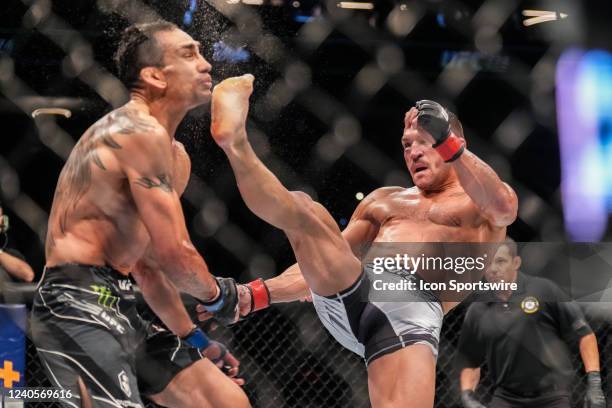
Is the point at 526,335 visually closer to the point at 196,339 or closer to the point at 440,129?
the point at 440,129

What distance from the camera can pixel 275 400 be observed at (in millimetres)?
3211

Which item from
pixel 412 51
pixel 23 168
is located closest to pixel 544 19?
pixel 412 51

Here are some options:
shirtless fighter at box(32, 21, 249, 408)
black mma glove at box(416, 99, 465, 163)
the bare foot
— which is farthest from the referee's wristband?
black mma glove at box(416, 99, 465, 163)

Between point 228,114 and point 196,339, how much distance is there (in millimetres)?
542

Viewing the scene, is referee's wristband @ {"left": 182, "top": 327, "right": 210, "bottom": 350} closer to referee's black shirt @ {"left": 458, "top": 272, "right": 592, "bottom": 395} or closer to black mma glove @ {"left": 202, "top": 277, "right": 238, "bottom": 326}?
black mma glove @ {"left": 202, "top": 277, "right": 238, "bottom": 326}

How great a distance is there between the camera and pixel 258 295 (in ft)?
8.22

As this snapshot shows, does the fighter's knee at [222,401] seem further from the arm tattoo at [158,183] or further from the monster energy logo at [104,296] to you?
the arm tattoo at [158,183]

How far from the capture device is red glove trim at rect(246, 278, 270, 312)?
250cm

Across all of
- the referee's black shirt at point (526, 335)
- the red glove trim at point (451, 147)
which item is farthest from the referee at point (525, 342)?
the red glove trim at point (451, 147)

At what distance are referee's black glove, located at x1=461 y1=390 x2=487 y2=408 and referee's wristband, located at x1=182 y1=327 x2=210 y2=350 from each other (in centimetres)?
121

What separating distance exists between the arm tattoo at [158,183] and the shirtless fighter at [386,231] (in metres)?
0.30

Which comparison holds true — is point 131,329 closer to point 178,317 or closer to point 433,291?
point 178,317

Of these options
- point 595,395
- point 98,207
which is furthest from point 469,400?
point 98,207

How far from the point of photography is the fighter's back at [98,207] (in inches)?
71.0
